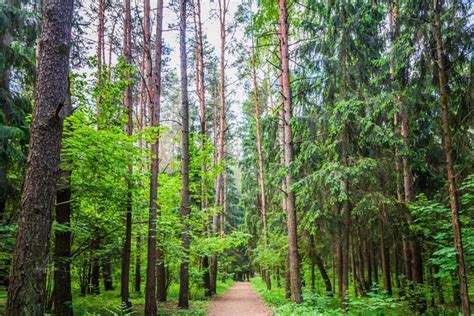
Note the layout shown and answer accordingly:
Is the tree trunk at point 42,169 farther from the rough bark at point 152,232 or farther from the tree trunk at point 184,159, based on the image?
the tree trunk at point 184,159

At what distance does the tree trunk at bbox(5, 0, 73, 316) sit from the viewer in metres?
3.29

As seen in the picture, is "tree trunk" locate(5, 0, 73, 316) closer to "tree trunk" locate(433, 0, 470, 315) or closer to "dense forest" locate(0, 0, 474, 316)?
"dense forest" locate(0, 0, 474, 316)

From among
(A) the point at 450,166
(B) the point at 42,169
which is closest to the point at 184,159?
(A) the point at 450,166

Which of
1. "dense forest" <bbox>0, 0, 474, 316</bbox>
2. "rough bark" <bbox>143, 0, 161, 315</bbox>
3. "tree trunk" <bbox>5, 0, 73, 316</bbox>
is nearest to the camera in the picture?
"tree trunk" <bbox>5, 0, 73, 316</bbox>

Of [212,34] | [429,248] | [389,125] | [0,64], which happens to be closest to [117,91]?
[0,64]

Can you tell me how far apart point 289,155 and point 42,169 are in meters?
6.98

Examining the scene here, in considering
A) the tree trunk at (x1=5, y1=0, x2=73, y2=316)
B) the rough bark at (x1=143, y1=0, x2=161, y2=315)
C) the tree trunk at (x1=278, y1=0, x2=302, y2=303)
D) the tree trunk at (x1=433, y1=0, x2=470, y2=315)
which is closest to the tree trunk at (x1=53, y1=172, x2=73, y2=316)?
the rough bark at (x1=143, y1=0, x2=161, y2=315)

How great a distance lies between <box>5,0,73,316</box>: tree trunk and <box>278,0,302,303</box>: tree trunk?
6580 millimetres

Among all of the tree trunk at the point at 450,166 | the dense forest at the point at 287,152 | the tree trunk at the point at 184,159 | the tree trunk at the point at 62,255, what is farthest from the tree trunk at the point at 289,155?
the tree trunk at the point at 62,255

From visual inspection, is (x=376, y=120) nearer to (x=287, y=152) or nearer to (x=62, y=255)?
(x=287, y=152)

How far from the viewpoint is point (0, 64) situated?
26.5 feet

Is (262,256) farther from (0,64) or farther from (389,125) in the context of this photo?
(0,64)

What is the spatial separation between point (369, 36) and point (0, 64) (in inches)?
381

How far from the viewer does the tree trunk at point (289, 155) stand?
9.23 m
